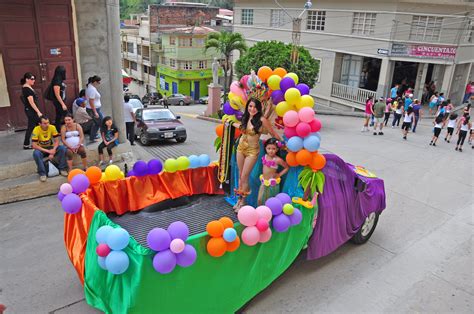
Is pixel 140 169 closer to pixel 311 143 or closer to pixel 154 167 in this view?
pixel 154 167

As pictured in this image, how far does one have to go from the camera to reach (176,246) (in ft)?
13.1

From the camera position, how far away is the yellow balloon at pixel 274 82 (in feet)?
18.1

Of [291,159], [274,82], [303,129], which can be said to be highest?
[274,82]

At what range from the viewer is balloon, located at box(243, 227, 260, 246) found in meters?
4.60

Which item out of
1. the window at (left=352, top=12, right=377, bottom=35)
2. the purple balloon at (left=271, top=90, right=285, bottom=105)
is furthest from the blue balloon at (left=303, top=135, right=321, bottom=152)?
the window at (left=352, top=12, right=377, bottom=35)

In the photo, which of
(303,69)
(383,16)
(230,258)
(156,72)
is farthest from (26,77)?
(156,72)

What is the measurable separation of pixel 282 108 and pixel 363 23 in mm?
20967

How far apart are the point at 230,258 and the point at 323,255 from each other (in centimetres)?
200

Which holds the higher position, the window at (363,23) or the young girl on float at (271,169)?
the window at (363,23)

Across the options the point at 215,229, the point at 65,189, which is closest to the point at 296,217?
the point at 215,229

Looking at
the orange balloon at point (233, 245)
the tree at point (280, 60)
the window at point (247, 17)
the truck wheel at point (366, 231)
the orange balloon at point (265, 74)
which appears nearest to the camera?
the orange balloon at point (233, 245)

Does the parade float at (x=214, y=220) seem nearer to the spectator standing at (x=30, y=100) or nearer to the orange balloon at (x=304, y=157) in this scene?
the orange balloon at (x=304, y=157)

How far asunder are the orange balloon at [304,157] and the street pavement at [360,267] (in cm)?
158

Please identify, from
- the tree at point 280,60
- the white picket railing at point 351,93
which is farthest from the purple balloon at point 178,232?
the white picket railing at point 351,93
